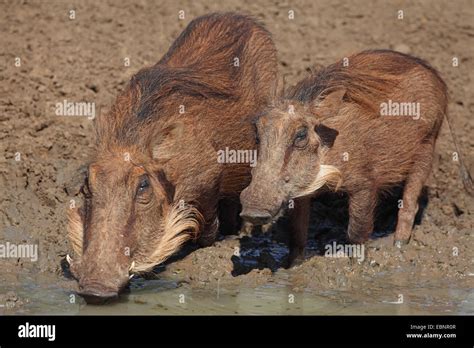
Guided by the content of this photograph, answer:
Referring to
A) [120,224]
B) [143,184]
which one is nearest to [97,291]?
[120,224]

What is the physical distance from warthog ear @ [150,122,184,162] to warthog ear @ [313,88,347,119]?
0.86m

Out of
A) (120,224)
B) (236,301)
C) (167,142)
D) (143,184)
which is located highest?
(167,142)

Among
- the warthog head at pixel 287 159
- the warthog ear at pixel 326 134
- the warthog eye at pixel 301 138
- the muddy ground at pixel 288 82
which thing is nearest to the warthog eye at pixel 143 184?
the warthog head at pixel 287 159

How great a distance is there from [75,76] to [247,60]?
1.92m

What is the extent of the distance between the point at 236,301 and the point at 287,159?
0.88 meters

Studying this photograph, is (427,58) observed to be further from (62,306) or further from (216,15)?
(62,306)

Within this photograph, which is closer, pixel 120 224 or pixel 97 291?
pixel 97 291

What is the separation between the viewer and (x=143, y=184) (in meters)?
6.25

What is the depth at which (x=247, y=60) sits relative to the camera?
759 cm

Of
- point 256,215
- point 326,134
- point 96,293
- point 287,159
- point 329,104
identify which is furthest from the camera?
point 329,104

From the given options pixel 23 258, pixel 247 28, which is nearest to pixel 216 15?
pixel 247 28

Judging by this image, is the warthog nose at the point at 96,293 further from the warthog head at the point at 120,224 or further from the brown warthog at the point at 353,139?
the brown warthog at the point at 353,139

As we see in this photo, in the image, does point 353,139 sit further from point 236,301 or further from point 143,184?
point 143,184

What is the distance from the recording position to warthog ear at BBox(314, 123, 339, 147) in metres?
6.77
